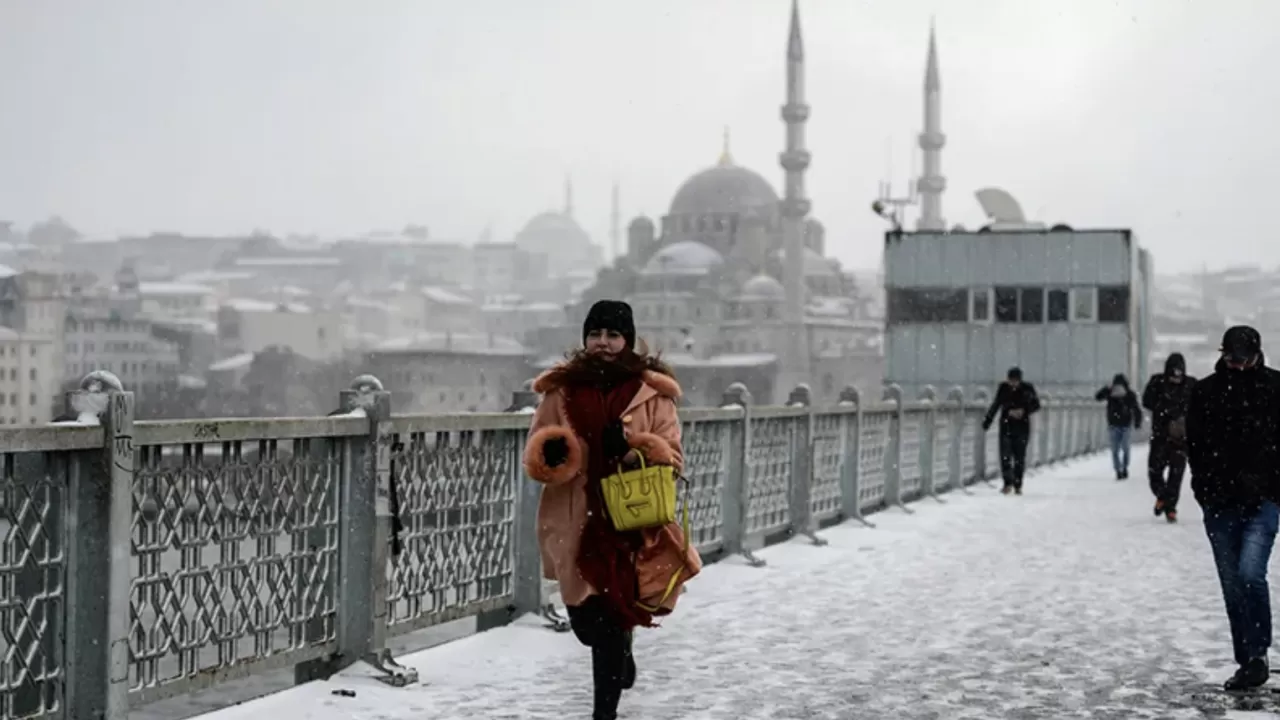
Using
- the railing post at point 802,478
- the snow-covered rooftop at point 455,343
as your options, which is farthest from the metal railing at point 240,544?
the snow-covered rooftop at point 455,343

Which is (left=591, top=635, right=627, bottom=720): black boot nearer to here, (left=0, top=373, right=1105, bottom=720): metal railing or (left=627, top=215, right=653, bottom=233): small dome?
(left=0, top=373, right=1105, bottom=720): metal railing

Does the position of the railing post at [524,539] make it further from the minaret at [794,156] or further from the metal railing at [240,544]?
the minaret at [794,156]

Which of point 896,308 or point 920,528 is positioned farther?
point 896,308

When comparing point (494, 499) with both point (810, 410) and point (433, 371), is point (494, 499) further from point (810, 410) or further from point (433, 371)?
point (433, 371)

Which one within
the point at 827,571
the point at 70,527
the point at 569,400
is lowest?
the point at 827,571

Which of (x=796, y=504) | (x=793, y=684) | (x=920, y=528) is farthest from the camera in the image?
(x=920, y=528)

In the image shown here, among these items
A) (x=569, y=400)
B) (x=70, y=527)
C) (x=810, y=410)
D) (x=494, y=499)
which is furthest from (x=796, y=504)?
(x=70, y=527)

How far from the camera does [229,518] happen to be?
6.32m

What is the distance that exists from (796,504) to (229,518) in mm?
9123

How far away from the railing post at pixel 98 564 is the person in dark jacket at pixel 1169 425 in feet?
42.7

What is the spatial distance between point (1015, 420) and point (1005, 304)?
31.6 m

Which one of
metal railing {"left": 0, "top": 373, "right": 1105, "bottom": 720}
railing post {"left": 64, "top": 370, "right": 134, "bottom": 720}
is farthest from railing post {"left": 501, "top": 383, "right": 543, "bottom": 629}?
railing post {"left": 64, "top": 370, "right": 134, "bottom": 720}

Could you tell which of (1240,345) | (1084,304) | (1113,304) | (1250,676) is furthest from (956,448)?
(1113,304)

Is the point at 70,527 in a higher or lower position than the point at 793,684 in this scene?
higher
